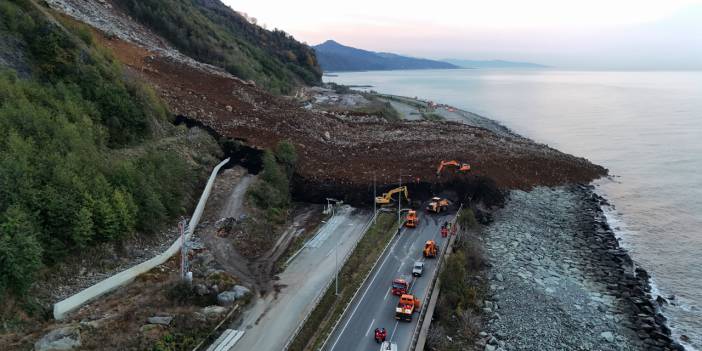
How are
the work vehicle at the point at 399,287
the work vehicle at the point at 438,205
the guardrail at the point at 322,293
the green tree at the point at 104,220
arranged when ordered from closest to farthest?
the guardrail at the point at 322,293 < the green tree at the point at 104,220 < the work vehicle at the point at 399,287 < the work vehicle at the point at 438,205

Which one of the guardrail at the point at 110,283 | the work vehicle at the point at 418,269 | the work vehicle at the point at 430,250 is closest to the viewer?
the guardrail at the point at 110,283

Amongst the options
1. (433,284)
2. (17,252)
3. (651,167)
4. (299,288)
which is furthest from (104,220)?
(651,167)

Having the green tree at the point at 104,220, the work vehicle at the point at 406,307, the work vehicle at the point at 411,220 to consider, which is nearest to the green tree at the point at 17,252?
the green tree at the point at 104,220

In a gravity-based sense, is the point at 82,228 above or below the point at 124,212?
above

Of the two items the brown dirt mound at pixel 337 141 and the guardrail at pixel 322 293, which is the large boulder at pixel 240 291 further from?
the brown dirt mound at pixel 337 141

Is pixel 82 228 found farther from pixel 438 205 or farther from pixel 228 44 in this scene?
pixel 228 44

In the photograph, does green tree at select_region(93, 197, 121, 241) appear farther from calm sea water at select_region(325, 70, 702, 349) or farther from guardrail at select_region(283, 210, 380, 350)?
calm sea water at select_region(325, 70, 702, 349)
